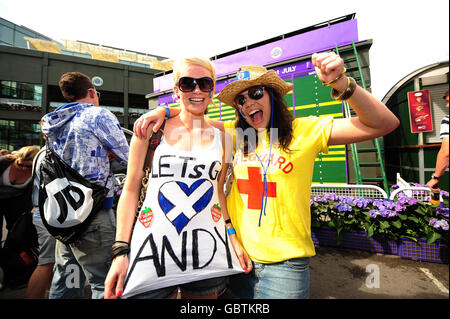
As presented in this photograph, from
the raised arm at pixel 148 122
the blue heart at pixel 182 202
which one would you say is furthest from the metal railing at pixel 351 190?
the raised arm at pixel 148 122

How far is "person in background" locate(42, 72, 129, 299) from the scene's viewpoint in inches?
59.0

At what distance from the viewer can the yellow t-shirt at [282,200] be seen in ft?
4.00

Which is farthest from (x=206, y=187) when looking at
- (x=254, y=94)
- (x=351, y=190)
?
(x=351, y=190)

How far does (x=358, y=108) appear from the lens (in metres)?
1.12

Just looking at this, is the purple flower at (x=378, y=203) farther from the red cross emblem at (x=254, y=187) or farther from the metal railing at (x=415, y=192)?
the red cross emblem at (x=254, y=187)

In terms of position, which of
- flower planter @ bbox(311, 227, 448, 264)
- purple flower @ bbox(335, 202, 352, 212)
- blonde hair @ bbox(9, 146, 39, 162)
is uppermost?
blonde hair @ bbox(9, 146, 39, 162)

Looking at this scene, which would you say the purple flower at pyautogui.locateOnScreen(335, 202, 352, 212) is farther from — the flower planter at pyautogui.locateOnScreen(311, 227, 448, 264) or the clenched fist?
the clenched fist

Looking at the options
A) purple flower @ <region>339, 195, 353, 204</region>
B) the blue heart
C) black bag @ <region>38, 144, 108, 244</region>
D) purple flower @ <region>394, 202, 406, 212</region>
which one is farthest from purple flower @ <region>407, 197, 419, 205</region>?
black bag @ <region>38, 144, 108, 244</region>

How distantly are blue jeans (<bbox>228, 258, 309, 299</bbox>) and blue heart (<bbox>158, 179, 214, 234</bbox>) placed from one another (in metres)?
0.51

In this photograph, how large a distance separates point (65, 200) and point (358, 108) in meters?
2.03
